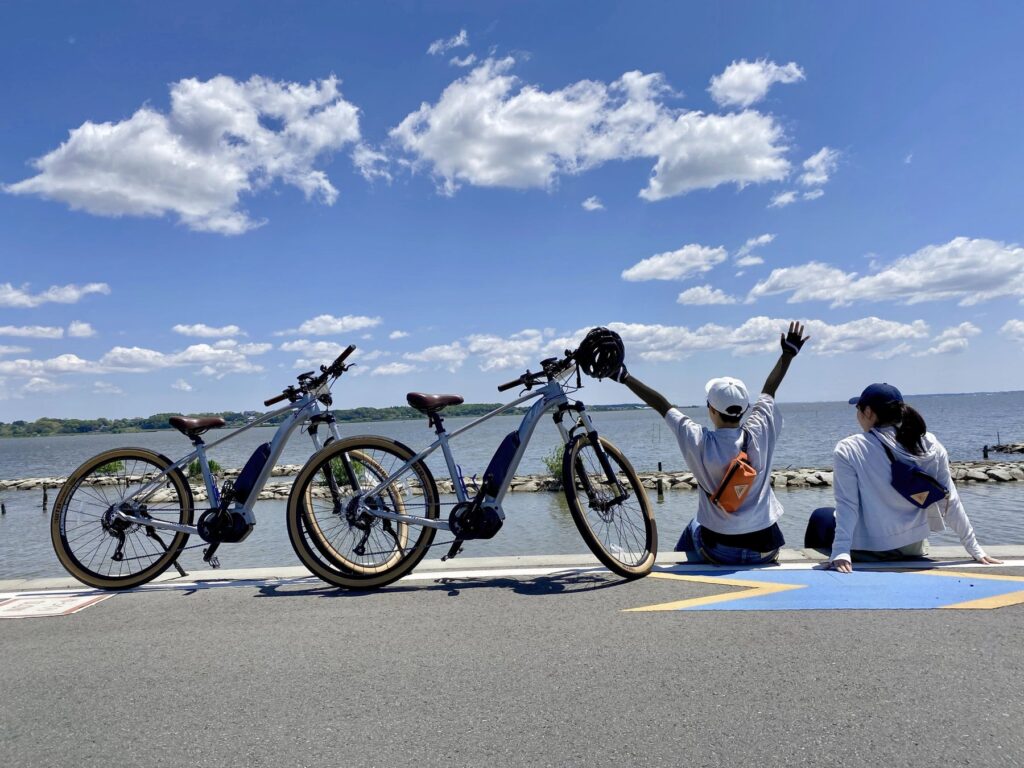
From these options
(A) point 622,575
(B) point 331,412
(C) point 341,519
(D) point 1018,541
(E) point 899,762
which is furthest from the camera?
(D) point 1018,541

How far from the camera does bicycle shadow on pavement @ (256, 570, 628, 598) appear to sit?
175 inches

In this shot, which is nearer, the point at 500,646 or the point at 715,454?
the point at 500,646

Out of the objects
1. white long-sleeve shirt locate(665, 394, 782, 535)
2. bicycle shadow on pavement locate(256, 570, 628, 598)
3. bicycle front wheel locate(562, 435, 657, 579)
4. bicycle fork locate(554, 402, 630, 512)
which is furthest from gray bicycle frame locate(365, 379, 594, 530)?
white long-sleeve shirt locate(665, 394, 782, 535)

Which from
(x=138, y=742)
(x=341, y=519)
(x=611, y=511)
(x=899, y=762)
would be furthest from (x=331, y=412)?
(x=899, y=762)

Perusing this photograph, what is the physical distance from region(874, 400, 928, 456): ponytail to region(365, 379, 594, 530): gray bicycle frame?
6.82ft

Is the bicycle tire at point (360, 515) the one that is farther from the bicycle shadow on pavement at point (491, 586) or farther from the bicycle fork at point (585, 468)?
the bicycle fork at point (585, 468)

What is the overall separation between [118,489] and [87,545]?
0.68m

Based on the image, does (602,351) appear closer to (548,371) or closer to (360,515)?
(548,371)

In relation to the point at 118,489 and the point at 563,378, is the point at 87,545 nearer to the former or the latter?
the point at 118,489

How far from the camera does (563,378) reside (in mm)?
5156

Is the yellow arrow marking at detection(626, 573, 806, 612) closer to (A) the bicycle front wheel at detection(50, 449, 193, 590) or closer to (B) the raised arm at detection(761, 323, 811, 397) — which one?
(B) the raised arm at detection(761, 323, 811, 397)

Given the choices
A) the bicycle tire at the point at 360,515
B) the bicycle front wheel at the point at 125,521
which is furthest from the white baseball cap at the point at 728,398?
the bicycle front wheel at the point at 125,521

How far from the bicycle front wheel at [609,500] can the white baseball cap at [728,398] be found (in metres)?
0.77

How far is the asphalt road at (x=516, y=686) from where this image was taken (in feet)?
7.95
